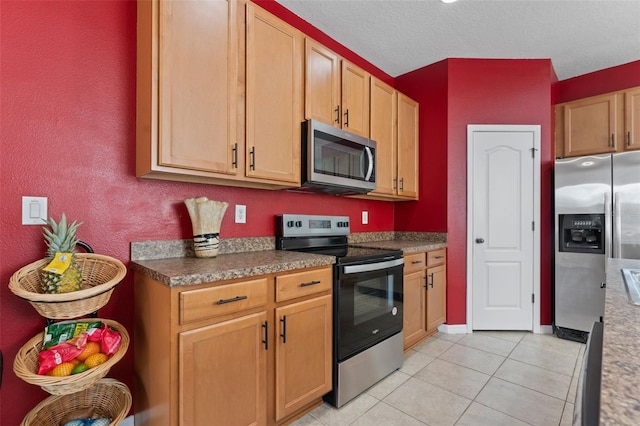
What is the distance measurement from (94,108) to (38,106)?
0.69ft

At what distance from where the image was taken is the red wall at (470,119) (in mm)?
3066

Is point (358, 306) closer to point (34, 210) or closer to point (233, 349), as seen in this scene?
point (233, 349)

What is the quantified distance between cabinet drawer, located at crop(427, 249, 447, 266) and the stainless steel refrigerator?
1005 millimetres

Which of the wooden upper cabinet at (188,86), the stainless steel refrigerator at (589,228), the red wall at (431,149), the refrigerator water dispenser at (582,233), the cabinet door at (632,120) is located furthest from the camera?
the red wall at (431,149)

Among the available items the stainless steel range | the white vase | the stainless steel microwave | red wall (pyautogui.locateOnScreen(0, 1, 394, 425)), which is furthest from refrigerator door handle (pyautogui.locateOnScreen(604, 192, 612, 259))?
red wall (pyautogui.locateOnScreen(0, 1, 394, 425))

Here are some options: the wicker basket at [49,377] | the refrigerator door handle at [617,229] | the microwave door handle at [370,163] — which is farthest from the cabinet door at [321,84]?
the refrigerator door handle at [617,229]

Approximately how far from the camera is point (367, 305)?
2039mm

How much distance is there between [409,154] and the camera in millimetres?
3172

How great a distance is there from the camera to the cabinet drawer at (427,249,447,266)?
9.30 feet

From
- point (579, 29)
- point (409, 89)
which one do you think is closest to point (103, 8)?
point (409, 89)

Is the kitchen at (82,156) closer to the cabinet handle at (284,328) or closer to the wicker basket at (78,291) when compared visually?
the wicker basket at (78,291)

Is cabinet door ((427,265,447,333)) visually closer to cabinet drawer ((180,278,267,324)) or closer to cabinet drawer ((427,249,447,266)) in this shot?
cabinet drawer ((427,249,447,266))

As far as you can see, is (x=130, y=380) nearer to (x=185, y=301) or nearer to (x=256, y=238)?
(x=185, y=301)

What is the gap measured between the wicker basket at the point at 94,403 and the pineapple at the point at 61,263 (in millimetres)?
512
